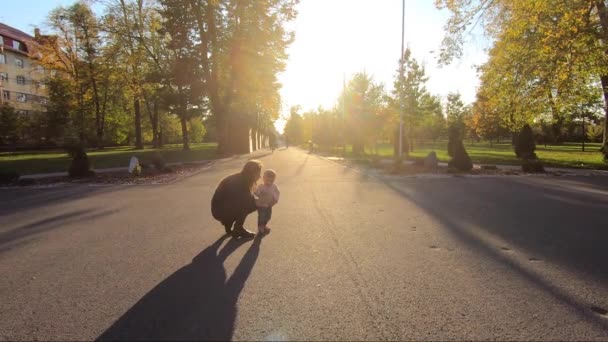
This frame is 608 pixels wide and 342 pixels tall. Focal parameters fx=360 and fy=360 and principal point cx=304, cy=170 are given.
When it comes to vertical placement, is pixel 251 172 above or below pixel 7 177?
above

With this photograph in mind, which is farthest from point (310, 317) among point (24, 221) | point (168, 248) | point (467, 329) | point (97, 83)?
point (97, 83)

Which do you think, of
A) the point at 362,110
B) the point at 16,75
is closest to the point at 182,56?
the point at 362,110

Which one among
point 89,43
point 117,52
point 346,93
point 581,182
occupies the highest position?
point 89,43

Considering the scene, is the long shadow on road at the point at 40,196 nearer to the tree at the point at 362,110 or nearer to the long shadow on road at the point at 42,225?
the long shadow on road at the point at 42,225

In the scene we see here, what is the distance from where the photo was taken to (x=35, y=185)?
13648 millimetres

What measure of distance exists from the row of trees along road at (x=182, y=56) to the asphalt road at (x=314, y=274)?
23583 mm

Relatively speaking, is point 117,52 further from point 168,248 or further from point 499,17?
point 168,248

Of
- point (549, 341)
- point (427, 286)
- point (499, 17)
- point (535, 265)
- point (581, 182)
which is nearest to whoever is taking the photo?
point (549, 341)

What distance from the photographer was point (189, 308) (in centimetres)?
330

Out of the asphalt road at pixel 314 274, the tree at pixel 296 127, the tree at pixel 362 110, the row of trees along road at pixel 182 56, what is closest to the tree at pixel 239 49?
the row of trees along road at pixel 182 56

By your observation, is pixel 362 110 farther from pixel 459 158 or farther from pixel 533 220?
pixel 533 220

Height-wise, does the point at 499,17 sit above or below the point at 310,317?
above

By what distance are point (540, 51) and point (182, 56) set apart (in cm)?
2641

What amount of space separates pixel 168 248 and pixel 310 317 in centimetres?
301
